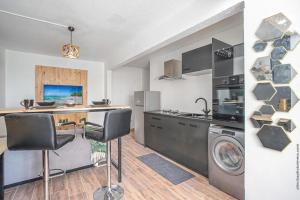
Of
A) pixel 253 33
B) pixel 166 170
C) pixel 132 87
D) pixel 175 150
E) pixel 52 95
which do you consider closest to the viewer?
pixel 253 33

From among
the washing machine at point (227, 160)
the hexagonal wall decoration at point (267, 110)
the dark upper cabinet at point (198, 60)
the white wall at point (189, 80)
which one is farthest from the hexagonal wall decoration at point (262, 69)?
the white wall at point (189, 80)

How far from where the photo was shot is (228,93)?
6.79ft

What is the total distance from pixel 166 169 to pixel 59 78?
4355 mm

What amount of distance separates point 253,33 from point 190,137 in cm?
181

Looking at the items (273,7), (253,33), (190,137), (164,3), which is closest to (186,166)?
(190,137)

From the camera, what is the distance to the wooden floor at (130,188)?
1888 mm

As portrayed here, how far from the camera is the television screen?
15.1 feet

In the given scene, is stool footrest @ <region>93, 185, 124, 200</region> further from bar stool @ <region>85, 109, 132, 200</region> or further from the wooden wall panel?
the wooden wall panel

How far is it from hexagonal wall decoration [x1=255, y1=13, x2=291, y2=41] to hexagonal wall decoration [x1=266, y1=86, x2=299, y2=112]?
1.58ft

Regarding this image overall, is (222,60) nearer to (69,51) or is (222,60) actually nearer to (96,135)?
(96,135)

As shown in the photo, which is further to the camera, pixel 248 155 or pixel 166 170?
pixel 166 170

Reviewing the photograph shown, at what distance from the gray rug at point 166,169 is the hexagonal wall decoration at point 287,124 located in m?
1.58

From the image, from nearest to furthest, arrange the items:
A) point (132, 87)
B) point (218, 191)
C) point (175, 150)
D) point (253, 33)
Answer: point (253, 33) → point (218, 191) → point (175, 150) → point (132, 87)

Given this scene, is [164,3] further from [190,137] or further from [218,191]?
[218,191]
